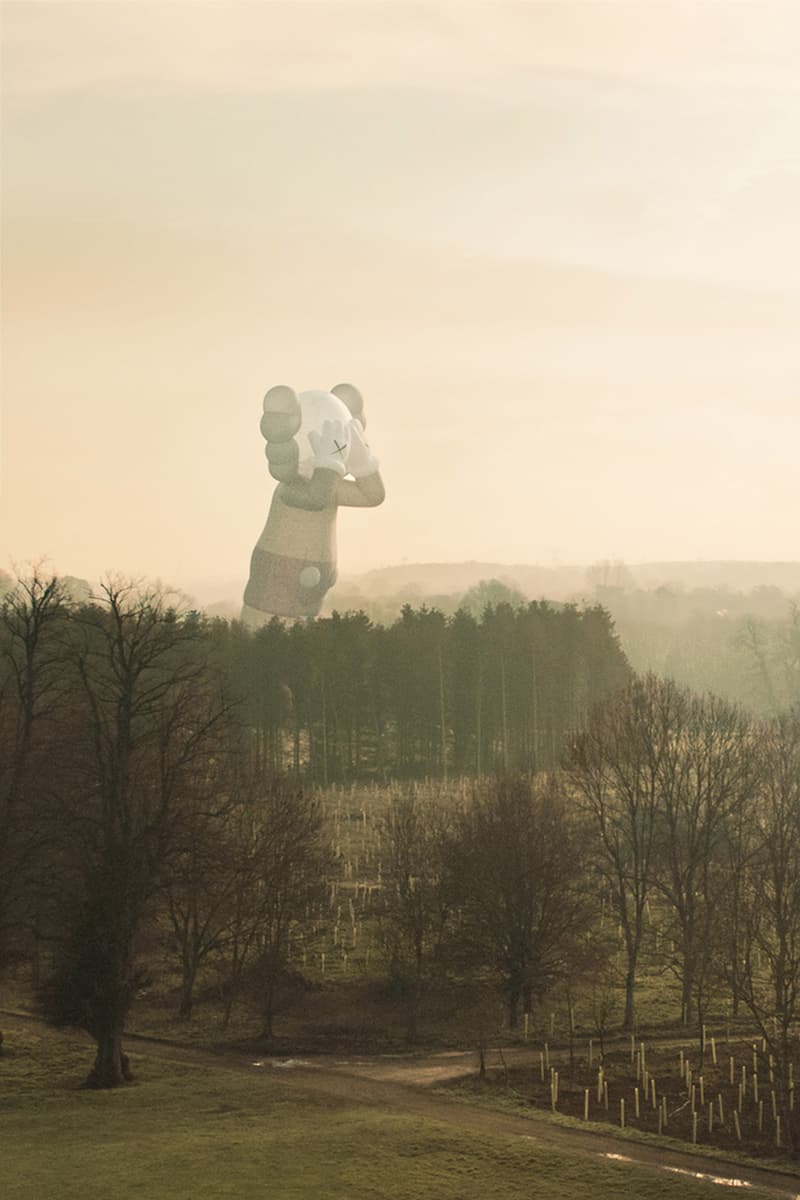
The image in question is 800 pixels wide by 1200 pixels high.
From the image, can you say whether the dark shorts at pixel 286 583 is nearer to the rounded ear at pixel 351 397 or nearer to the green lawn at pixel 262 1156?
the rounded ear at pixel 351 397

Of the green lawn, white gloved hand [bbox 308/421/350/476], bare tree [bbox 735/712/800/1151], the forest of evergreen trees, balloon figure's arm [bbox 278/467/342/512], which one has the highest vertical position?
white gloved hand [bbox 308/421/350/476]

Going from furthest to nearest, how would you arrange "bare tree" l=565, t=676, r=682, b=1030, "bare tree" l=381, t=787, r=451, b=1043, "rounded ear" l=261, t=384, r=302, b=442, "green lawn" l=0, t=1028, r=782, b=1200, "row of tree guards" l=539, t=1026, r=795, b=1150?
"rounded ear" l=261, t=384, r=302, b=442 < "bare tree" l=565, t=676, r=682, b=1030 < "bare tree" l=381, t=787, r=451, b=1043 < "row of tree guards" l=539, t=1026, r=795, b=1150 < "green lawn" l=0, t=1028, r=782, b=1200

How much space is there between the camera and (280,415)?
206 ft

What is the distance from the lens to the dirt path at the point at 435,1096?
2302 centimetres

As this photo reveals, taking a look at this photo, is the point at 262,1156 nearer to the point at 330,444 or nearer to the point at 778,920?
the point at 778,920

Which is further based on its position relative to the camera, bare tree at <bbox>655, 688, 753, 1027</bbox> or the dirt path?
bare tree at <bbox>655, 688, 753, 1027</bbox>

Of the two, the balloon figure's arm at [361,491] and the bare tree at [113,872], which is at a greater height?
the balloon figure's arm at [361,491]

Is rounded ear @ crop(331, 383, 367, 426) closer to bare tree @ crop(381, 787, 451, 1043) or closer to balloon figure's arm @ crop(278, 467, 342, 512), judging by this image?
balloon figure's arm @ crop(278, 467, 342, 512)

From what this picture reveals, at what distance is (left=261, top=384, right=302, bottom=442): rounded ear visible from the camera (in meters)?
62.0

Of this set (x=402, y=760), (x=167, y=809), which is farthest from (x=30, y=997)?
(x=402, y=760)

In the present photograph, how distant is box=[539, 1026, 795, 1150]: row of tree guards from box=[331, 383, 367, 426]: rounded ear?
41739 mm

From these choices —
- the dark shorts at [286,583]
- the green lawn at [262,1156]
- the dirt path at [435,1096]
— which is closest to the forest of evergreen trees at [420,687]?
the dark shorts at [286,583]

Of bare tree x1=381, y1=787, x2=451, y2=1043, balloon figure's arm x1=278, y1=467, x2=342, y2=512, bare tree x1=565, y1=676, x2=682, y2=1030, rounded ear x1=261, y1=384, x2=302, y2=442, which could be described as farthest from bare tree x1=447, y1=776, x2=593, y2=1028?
balloon figure's arm x1=278, y1=467, x2=342, y2=512

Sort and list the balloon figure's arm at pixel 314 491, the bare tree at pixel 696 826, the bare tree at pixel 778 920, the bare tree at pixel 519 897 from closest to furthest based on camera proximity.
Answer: the bare tree at pixel 778 920
the bare tree at pixel 696 826
the bare tree at pixel 519 897
the balloon figure's arm at pixel 314 491
